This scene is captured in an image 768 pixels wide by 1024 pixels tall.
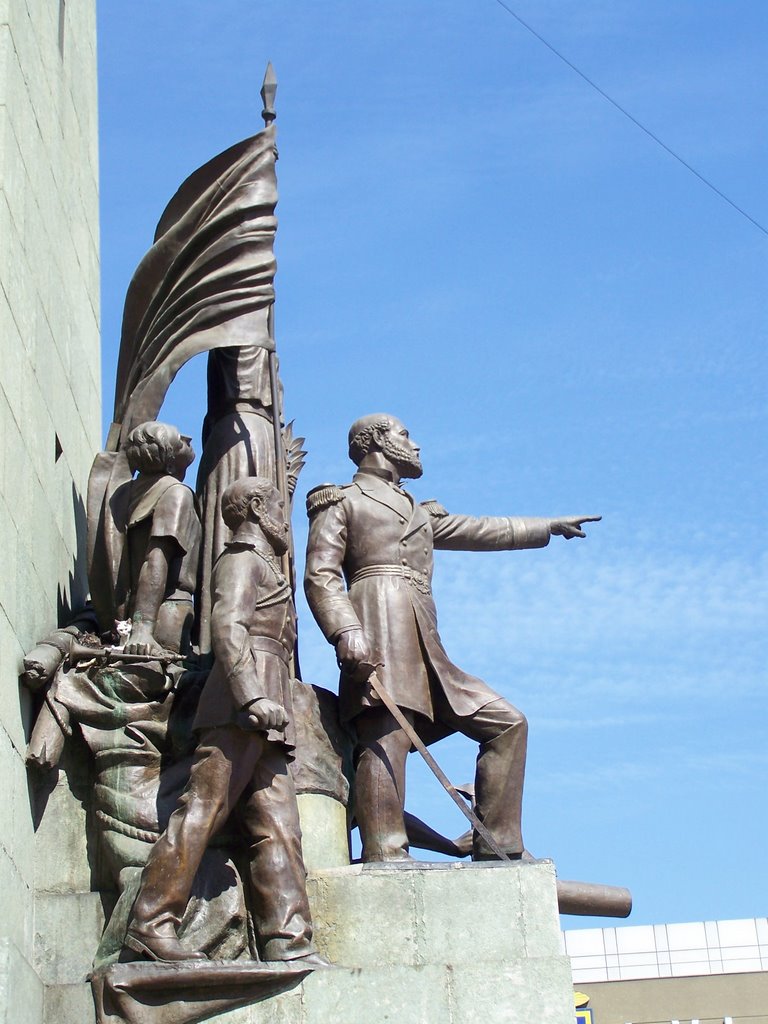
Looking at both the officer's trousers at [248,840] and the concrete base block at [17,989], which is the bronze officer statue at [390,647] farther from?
the concrete base block at [17,989]

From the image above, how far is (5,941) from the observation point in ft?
28.4

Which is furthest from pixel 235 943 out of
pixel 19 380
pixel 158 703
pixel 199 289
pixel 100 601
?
pixel 199 289

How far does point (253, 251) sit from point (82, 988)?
5.08 metres

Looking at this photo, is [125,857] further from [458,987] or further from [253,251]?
[253,251]

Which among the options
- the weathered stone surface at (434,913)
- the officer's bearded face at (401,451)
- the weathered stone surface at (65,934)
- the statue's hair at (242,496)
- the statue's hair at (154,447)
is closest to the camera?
the weathered stone surface at (65,934)

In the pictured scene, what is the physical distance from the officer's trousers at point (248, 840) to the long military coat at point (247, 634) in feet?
0.54

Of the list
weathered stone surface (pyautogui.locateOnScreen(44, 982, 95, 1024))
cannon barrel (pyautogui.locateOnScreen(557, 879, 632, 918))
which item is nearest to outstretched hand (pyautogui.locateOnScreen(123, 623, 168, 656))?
weathered stone surface (pyautogui.locateOnScreen(44, 982, 95, 1024))

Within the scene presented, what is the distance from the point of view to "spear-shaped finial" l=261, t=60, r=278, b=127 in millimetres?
12414

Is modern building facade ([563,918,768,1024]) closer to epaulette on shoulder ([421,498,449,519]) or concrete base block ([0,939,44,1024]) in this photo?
epaulette on shoulder ([421,498,449,519])

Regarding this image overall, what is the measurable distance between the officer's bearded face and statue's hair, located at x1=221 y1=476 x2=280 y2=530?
152cm

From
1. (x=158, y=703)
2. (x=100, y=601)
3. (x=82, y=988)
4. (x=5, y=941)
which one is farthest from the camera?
(x=100, y=601)

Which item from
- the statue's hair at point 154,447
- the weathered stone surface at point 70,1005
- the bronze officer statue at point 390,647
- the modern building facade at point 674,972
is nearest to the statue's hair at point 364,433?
the bronze officer statue at point 390,647

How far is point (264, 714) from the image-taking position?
9758mm

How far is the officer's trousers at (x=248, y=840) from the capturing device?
957cm
